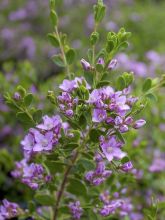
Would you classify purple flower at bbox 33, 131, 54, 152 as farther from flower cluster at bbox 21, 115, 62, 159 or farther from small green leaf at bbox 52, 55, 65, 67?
small green leaf at bbox 52, 55, 65, 67

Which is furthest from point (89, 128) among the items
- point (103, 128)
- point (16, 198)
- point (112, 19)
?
point (112, 19)

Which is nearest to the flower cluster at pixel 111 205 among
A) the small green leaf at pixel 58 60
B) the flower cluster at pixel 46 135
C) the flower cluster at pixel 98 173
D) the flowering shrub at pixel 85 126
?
the flowering shrub at pixel 85 126

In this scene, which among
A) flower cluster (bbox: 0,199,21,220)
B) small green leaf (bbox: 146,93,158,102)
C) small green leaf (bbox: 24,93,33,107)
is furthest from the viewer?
flower cluster (bbox: 0,199,21,220)

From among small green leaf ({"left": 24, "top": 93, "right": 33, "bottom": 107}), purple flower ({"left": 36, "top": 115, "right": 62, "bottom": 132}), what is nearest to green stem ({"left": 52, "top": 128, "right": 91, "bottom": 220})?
purple flower ({"left": 36, "top": 115, "right": 62, "bottom": 132})

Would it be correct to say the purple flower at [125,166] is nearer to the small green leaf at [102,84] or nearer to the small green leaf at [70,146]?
the small green leaf at [70,146]

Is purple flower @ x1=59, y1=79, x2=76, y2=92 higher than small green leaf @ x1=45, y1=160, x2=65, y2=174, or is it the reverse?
purple flower @ x1=59, y1=79, x2=76, y2=92

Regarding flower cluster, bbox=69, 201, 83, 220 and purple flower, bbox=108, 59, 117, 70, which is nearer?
purple flower, bbox=108, 59, 117, 70

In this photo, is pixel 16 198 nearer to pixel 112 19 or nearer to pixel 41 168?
pixel 41 168
